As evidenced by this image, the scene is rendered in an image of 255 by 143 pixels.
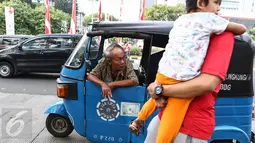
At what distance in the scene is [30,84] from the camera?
8703 mm

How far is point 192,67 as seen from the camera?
4.87 feet

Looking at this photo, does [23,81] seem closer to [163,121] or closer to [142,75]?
[142,75]

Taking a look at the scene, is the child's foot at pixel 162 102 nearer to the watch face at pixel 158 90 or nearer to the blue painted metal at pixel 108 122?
the watch face at pixel 158 90

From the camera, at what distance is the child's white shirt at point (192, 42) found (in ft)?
4.80

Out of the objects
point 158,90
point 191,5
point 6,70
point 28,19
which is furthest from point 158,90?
point 28,19

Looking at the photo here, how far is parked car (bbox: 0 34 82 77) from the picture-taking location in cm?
969

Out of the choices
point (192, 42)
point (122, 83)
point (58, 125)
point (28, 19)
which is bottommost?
Result: point (58, 125)

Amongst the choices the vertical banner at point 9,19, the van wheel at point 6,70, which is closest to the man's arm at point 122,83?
the van wheel at point 6,70

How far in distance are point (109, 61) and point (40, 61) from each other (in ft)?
23.0

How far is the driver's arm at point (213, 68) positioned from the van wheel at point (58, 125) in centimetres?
297

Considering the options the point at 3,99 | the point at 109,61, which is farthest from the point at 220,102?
the point at 3,99

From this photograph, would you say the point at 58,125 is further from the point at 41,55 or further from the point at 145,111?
the point at 41,55

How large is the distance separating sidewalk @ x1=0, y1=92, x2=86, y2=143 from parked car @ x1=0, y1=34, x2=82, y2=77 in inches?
112

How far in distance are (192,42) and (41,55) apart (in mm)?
8905
